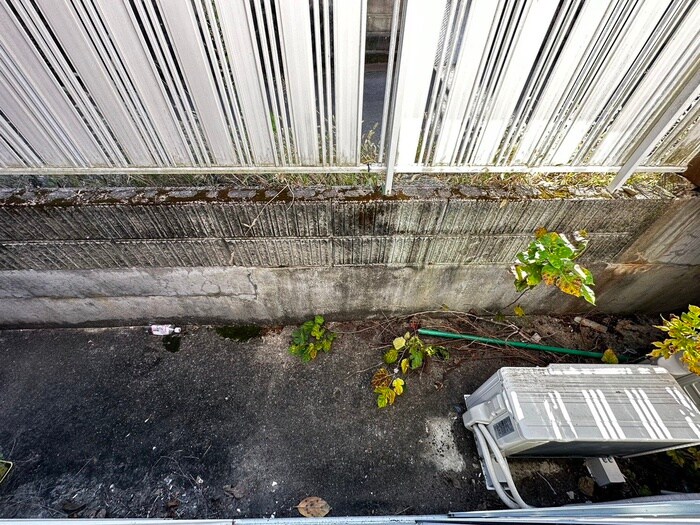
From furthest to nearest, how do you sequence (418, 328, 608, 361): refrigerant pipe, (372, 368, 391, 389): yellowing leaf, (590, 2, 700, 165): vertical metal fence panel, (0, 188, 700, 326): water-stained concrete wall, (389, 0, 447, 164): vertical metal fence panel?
(418, 328, 608, 361): refrigerant pipe, (372, 368, 391, 389): yellowing leaf, (0, 188, 700, 326): water-stained concrete wall, (590, 2, 700, 165): vertical metal fence panel, (389, 0, 447, 164): vertical metal fence panel

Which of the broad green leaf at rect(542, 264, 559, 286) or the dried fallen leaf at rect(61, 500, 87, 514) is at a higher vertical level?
the broad green leaf at rect(542, 264, 559, 286)

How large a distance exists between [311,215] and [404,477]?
80.6 inches

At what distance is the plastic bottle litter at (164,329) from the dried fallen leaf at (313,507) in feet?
6.16

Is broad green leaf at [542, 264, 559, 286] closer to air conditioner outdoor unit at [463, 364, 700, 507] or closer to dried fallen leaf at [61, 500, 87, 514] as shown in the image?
air conditioner outdoor unit at [463, 364, 700, 507]

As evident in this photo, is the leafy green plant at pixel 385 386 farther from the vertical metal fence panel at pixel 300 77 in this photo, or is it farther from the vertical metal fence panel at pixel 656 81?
the vertical metal fence panel at pixel 656 81

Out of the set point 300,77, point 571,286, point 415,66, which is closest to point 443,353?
point 571,286

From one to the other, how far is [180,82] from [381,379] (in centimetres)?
256

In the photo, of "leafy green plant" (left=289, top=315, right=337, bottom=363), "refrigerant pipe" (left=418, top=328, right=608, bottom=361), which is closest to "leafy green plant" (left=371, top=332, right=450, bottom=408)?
"refrigerant pipe" (left=418, top=328, right=608, bottom=361)

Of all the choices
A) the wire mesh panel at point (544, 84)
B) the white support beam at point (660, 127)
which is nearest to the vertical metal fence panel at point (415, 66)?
the wire mesh panel at point (544, 84)

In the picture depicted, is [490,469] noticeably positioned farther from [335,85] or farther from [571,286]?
[335,85]

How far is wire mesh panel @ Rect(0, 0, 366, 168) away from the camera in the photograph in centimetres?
158

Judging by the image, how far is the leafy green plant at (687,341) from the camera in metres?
2.10

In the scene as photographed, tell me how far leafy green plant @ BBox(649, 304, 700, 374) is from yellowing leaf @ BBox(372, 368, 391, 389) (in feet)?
6.36

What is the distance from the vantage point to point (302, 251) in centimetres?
248
